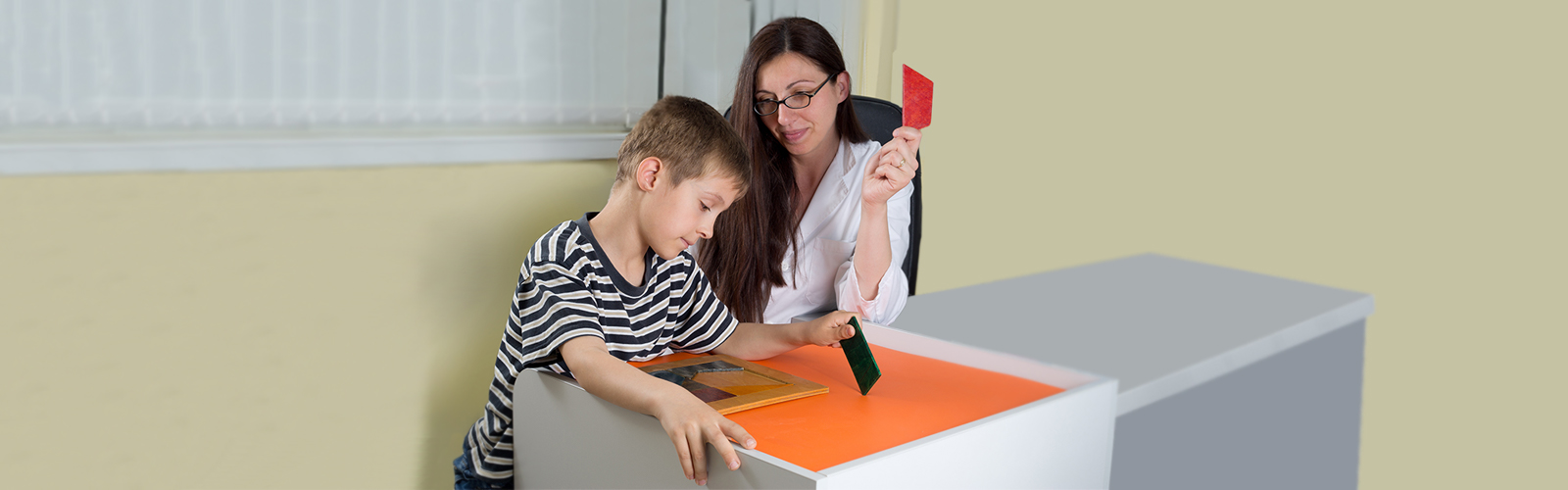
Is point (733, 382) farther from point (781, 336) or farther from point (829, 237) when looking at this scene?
point (829, 237)

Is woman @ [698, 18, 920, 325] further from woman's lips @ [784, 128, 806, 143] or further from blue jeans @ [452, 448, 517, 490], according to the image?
blue jeans @ [452, 448, 517, 490]

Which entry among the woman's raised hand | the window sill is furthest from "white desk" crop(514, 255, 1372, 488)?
the window sill

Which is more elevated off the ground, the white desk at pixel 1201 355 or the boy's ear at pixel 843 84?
the boy's ear at pixel 843 84

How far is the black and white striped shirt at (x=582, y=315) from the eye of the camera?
1.31m

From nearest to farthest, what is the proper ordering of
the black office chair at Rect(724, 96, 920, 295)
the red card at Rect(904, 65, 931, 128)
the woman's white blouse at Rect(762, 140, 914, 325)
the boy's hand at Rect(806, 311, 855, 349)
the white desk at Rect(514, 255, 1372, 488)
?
the white desk at Rect(514, 255, 1372, 488) < the boy's hand at Rect(806, 311, 855, 349) < the red card at Rect(904, 65, 931, 128) < the woman's white blouse at Rect(762, 140, 914, 325) < the black office chair at Rect(724, 96, 920, 295)

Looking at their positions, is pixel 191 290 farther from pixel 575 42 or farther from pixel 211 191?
pixel 575 42

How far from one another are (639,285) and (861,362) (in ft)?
1.09

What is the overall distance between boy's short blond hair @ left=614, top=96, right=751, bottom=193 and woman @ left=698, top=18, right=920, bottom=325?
0.33 meters

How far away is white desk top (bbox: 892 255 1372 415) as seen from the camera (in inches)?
61.1

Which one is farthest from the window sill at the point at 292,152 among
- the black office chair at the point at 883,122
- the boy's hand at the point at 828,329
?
the boy's hand at the point at 828,329

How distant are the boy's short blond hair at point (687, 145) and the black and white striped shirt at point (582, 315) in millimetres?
126

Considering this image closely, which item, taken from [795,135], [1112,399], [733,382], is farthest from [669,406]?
[795,135]

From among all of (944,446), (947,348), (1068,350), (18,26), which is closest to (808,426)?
→ (944,446)

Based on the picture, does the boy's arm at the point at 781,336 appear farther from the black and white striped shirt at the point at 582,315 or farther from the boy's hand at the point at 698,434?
the boy's hand at the point at 698,434
